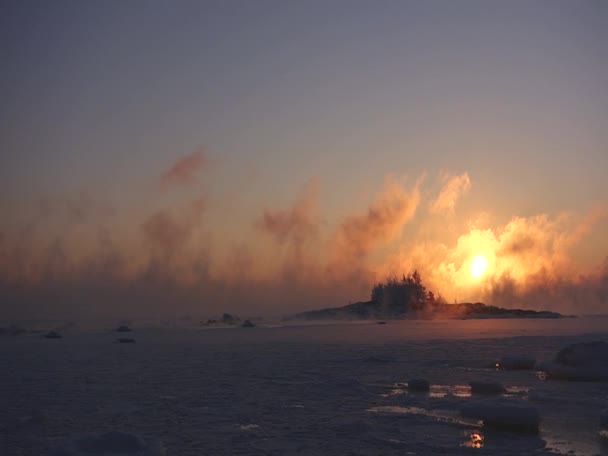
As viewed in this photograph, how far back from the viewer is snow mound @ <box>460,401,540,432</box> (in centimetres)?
914

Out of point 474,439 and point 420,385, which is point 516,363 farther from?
point 474,439

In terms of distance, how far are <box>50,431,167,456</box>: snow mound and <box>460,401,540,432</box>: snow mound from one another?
531cm

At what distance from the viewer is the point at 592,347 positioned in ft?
51.1

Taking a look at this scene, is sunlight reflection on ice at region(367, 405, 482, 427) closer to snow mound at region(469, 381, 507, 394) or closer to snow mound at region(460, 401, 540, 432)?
snow mound at region(460, 401, 540, 432)

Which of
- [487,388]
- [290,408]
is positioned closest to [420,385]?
[487,388]

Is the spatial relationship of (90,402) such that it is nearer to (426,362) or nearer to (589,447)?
(589,447)

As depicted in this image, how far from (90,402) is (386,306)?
451 ft

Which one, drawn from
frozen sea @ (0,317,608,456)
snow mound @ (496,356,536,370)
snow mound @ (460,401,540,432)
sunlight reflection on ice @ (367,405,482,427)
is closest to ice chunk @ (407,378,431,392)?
frozen sea @ (0,317,608,456)

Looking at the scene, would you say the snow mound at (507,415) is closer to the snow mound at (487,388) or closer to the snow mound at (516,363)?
the snow mound at (487,388)

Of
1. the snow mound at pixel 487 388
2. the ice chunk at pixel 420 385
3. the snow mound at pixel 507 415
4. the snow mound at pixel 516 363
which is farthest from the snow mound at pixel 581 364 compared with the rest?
the snow mound at pixel 507 415

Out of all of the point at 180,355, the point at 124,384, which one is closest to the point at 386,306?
the point at 180,355

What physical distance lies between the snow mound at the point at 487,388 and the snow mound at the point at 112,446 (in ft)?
25.4

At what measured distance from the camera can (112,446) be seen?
26.1 feet

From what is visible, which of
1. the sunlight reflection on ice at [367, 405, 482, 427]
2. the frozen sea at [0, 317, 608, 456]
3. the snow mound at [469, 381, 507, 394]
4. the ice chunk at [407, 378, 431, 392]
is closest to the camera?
the frozen sea at [0, 317, 608, 456]
